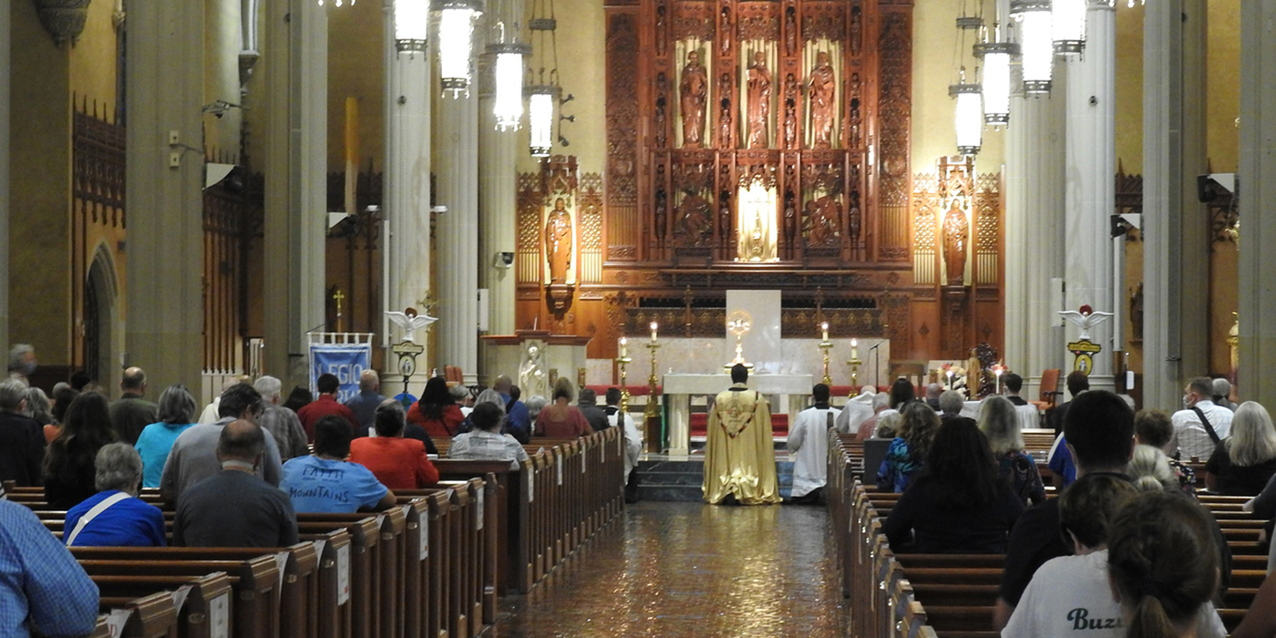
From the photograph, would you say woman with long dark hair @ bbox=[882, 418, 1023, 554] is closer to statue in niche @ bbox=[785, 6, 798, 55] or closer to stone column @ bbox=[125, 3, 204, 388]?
stone column @ bbox=[125, 3, 204, 388]

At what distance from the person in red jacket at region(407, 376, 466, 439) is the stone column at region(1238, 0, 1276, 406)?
19.5ft

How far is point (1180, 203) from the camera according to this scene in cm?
1625

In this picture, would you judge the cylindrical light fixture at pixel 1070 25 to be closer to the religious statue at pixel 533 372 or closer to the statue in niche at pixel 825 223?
the religious statue at pixel 533 372

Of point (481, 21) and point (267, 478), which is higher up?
point (481, 21)

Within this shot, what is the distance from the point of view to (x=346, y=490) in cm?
758

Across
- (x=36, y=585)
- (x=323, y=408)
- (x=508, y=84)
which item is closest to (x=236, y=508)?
(x=36, y=585)

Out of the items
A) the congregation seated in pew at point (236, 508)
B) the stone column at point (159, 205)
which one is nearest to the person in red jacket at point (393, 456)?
the congregation seated in pew at point (236, 508)

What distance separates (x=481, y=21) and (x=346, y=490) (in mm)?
19614

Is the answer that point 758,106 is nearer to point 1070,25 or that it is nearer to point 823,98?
point 823,98

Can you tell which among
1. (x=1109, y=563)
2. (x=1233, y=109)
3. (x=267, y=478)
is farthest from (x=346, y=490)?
(x=1233, y=109)

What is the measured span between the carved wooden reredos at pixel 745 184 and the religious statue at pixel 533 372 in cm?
579

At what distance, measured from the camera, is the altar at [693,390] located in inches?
837

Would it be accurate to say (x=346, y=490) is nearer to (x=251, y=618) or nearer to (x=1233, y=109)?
(x=251, y=618)

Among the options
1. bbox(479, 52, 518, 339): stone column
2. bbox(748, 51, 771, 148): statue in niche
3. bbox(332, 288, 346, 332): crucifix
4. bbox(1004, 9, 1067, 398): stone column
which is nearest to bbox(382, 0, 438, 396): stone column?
bbox(332, 288, 346, 332): crucifix
